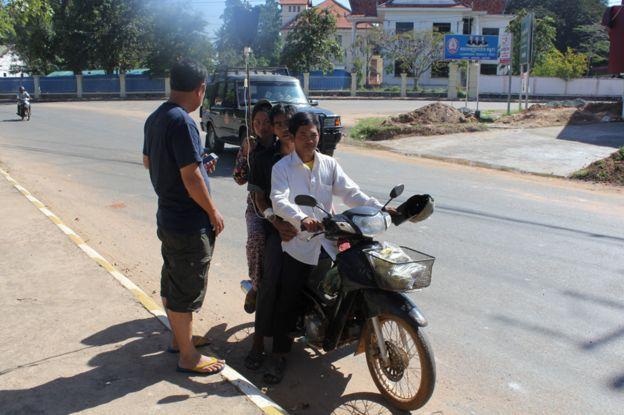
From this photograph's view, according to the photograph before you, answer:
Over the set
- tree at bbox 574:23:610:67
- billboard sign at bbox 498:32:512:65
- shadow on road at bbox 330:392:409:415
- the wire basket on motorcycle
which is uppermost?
tree at bbox 574:23:610:67

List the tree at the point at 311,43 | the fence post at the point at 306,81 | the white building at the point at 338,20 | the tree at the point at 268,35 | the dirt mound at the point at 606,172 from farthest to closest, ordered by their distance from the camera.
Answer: the tree at the point at 268,35, the white building at the point at 338,20, the tree at the point at 311,43, the fence post at the point at 306,81, the dirt mound at the point at 606,172

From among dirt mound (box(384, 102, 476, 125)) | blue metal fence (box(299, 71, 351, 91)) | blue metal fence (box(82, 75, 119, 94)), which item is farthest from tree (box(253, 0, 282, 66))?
dirt mound (box(384, 102, 476, 125))

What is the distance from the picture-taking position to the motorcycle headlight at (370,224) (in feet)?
11.1

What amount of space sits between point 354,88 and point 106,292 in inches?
1745

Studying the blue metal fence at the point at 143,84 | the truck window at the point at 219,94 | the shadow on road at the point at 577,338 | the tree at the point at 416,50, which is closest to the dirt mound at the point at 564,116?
the truck window at the point at 219,94

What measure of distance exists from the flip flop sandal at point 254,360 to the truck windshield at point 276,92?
10.2m

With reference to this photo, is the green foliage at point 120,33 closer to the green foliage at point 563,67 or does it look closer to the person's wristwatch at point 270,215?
the green foliage at point 563,67

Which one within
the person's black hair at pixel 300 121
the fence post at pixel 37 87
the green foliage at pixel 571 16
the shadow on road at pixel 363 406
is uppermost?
the green foliage at pixel 571 16

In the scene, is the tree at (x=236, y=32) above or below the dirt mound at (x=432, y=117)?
above

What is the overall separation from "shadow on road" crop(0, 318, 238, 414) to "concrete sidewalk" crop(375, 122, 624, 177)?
458 inches

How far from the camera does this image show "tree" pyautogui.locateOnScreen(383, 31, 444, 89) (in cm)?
4919

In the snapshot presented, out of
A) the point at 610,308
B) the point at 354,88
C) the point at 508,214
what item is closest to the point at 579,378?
the point at 610,308

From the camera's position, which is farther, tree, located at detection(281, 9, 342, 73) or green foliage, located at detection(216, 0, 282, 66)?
green foliage, located at detection(216, 0, 282, 66)

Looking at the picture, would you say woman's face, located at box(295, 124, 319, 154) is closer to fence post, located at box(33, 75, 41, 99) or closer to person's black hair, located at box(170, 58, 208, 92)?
person's black hair, located at box(170, 58, 208, 92)
